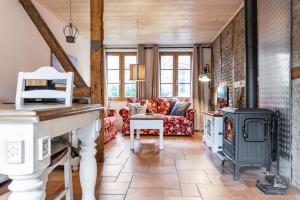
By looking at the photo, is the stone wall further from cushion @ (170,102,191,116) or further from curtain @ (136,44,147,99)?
curtain @ (136,44,147,99)

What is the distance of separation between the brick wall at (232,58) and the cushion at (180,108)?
0.75 metres

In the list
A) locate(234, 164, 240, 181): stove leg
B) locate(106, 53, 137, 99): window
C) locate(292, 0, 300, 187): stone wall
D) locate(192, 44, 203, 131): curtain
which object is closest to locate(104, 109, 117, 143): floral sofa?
locate(106, 53, 137, 99): window

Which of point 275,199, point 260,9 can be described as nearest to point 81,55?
point 260,9

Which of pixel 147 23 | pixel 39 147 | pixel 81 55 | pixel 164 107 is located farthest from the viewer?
pixel 164 107

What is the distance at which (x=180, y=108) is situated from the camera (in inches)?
301

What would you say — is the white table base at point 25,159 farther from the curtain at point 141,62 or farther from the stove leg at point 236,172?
the curtain at point 141,62

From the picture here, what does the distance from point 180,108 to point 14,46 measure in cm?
443

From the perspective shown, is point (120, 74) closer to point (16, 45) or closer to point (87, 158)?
point (16, 45)

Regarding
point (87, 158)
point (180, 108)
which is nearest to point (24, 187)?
point (87, 158)

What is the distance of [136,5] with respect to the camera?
4949 millimetres

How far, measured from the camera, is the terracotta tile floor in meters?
2.89

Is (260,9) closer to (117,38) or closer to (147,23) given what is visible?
(147,23)

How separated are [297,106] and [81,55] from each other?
5597 mm

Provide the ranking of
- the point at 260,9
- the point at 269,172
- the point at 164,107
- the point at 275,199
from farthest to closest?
the point at 164,107
the point at 260,9
the point at 269,172
the point at 275,199
